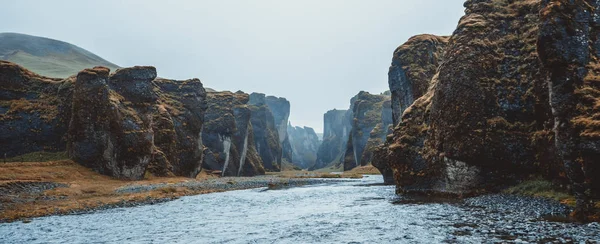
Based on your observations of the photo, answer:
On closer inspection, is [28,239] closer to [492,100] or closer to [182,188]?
[182,188]

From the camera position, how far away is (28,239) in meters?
20.8

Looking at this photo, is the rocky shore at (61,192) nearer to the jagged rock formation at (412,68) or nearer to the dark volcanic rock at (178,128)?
the dark volcanic rock at (178,128)

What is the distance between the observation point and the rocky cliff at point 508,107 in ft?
73.7

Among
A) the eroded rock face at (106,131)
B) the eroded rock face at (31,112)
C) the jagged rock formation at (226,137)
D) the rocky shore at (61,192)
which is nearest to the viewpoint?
the rocky shore at (61,192)

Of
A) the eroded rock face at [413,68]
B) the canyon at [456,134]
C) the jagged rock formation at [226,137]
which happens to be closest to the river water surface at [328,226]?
the canyon at [456,134]

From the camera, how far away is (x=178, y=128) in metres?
92.5

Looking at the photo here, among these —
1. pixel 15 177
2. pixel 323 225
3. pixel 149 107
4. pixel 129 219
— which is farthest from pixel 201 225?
pixel 149 107

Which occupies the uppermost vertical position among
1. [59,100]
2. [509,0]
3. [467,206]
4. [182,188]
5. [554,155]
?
[509,0]

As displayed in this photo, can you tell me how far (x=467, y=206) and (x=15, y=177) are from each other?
5128 cm

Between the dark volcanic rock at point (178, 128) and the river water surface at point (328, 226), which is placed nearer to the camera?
the river water surface at point (328, 226)

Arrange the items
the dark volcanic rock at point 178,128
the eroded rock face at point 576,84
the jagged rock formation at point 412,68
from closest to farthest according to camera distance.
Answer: the eroded rock face at point 576,84, the jagged rock formation at point 412,68, the dark volcanic rock at point 178,128

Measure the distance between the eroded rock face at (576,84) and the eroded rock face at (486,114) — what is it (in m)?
6.29

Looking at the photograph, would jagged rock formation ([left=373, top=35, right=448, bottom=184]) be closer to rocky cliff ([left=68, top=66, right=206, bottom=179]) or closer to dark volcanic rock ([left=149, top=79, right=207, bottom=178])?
dark volcanic rock ([left=149, top=79, right=207, bottom=178])

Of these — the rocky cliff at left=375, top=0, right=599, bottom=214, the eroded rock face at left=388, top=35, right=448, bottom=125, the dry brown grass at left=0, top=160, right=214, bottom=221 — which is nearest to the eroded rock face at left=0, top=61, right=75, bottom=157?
the dry brown grass at left=0, top=160, right=214, bottom=221
